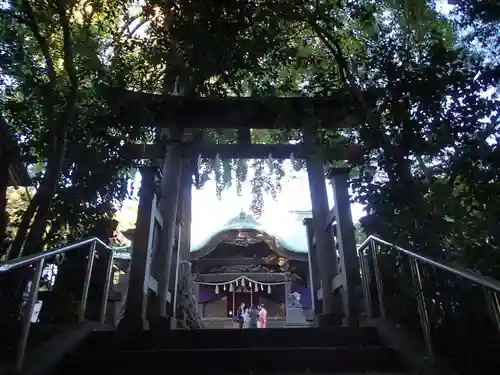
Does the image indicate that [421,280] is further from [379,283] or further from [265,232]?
[265,232]

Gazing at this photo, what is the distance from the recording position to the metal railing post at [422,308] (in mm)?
2817

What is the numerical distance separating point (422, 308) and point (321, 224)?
110 inches

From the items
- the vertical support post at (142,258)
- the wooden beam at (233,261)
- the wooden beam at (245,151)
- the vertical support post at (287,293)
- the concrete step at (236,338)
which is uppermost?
the wooden beam at (233,261)

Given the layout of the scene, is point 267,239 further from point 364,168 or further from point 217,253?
point 364,168

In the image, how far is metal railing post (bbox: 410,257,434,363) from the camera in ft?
9.24

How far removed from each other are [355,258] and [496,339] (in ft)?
7.49

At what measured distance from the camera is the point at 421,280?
295cm

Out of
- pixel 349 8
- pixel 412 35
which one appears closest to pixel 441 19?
pixel 412 35

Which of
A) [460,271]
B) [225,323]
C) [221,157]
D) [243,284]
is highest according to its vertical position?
[221,157]

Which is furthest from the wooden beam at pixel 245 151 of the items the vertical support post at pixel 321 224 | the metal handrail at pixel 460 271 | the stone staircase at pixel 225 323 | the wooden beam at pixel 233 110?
the stone staircase at pixel 225 323

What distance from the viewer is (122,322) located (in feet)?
14.1

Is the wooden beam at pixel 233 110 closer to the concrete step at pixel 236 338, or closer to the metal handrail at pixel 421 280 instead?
the metal handrail at pixel 421 280

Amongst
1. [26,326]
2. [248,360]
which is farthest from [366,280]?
[26,326]

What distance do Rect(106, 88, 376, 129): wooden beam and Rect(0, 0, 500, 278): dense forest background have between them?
5.4 inches
